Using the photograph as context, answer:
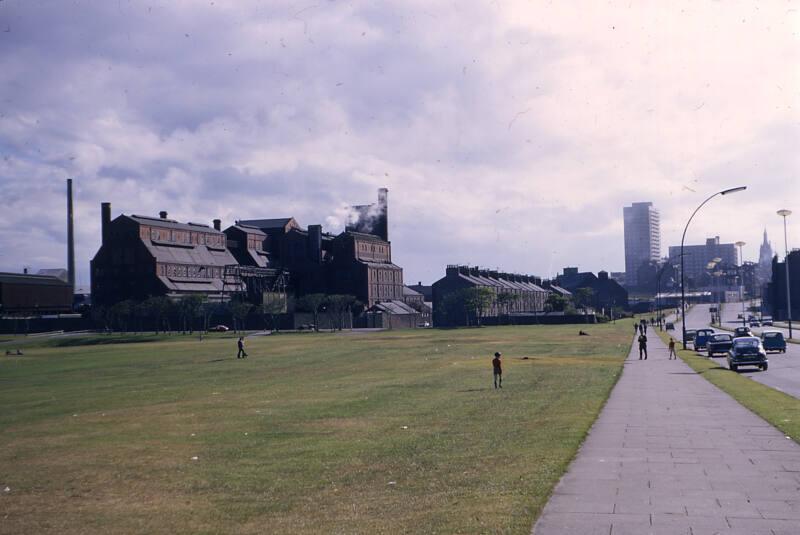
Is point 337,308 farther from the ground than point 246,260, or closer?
closer

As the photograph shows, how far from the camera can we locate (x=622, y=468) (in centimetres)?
1460

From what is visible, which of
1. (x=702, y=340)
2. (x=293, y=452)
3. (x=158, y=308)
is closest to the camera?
(x=293, y=452)

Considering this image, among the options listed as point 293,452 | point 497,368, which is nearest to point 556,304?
point 497,368

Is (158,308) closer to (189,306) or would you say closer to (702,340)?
(189,306)

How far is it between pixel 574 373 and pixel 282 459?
2498 centimetres

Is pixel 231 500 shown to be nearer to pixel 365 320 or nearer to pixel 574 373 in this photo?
pixel 574 373

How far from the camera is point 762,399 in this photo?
2617 cm

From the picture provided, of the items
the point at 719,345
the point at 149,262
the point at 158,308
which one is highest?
the point at 149,262

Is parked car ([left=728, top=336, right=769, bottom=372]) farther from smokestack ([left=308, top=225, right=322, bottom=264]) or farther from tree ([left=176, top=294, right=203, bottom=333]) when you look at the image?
smokestack ([left=308, top=225, right=322, bottom=264])

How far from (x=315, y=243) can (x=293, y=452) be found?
5440 inches

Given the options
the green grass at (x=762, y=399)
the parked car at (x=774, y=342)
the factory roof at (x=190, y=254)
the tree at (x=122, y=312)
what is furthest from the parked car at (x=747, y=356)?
the factory roof at (x=190, y=254)

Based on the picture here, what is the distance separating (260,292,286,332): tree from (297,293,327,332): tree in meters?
3.11

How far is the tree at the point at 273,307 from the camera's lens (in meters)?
135

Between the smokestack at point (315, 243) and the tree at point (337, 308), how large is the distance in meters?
14.6
